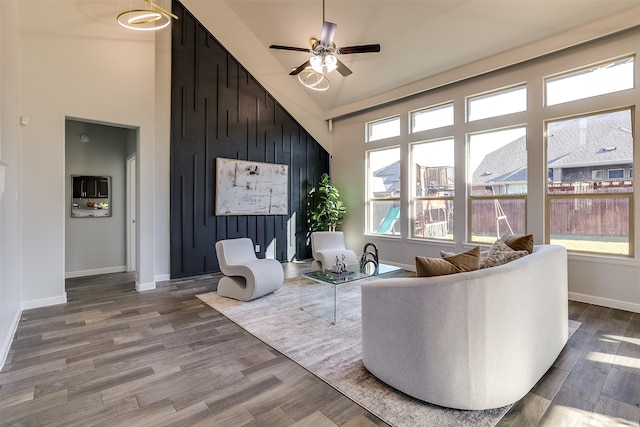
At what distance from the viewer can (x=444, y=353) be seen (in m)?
1.78

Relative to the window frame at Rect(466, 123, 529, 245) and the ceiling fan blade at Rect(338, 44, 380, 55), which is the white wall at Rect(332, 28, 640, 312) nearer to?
the window frame at Rect(466, 123, 529, 245)

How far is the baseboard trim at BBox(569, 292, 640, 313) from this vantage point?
12.1 feet

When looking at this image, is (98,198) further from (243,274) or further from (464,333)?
(464,333)

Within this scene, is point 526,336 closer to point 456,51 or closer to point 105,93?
point 456,51

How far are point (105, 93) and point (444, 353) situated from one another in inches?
198

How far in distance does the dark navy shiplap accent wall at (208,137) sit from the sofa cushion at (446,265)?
4473mm

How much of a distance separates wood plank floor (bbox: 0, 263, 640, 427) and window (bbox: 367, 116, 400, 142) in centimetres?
437

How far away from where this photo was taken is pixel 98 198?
Answer: 18.1ft

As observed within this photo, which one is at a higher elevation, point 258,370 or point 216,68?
point 216,68

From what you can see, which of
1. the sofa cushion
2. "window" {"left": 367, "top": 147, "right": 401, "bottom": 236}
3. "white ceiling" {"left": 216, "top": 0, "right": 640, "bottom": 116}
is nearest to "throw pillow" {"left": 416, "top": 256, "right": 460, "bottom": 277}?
the sofa cushion

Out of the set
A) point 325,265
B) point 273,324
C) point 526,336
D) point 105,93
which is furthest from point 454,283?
point 105,93

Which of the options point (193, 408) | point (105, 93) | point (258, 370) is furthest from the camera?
point (105, 93)

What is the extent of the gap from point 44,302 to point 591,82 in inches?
295

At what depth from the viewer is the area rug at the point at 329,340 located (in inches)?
72.0
